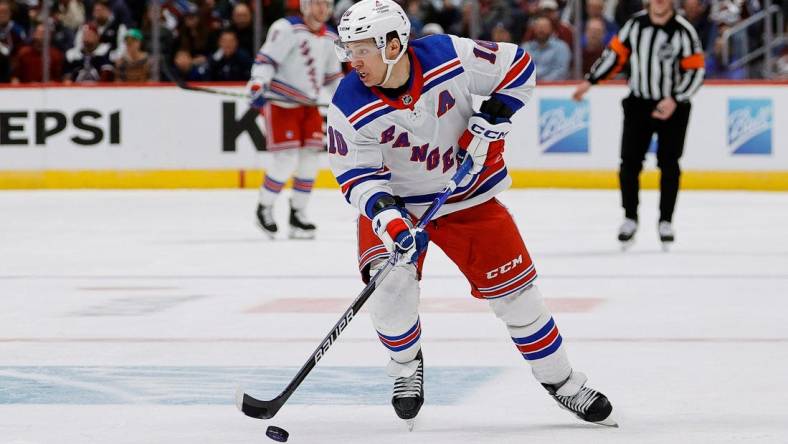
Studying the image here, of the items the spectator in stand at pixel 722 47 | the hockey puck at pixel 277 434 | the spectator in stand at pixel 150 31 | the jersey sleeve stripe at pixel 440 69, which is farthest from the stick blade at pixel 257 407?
the spectator in stand at pixel 150 31

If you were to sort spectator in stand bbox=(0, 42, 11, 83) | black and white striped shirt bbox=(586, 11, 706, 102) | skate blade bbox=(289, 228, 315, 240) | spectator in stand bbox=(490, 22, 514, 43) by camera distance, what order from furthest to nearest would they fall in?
spectator in stand bbox=(0, 42, 11, 83) → spectator in stand bbox=(490, 22, 514, 43) → skate blade bbox=(289, 228, 315, 240) → black and white striped shirt bbox=(586, 11, 706, 102)

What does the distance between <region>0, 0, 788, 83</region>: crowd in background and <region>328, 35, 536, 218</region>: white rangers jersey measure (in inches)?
316

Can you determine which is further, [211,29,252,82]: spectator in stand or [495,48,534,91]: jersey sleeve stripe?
[211,29,252,82]: spectator in stand

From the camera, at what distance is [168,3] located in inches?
491

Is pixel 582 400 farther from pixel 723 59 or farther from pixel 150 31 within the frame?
pixel 150 31

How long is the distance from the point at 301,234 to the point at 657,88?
86.5 inches

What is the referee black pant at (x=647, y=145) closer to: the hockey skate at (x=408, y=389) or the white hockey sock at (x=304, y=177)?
the white hockey sock at (x=304, y=177)

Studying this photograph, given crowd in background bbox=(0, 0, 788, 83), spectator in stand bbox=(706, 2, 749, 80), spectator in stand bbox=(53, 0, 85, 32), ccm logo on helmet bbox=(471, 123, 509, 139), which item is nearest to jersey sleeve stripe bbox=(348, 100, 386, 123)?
ccm logo on helmet bbox=(471, 123, 509, 139)

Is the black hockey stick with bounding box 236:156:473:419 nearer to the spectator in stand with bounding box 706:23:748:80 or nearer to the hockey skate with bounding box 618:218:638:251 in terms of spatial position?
the hockey skate with bounding box 618:218:638:251

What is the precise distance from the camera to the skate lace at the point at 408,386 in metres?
3.84

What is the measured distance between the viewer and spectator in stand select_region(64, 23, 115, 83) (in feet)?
41.2

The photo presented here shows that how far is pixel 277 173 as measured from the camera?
360 inches

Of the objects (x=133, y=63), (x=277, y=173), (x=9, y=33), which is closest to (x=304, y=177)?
(x=277, y=173)

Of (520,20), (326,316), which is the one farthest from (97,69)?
(326,316)
